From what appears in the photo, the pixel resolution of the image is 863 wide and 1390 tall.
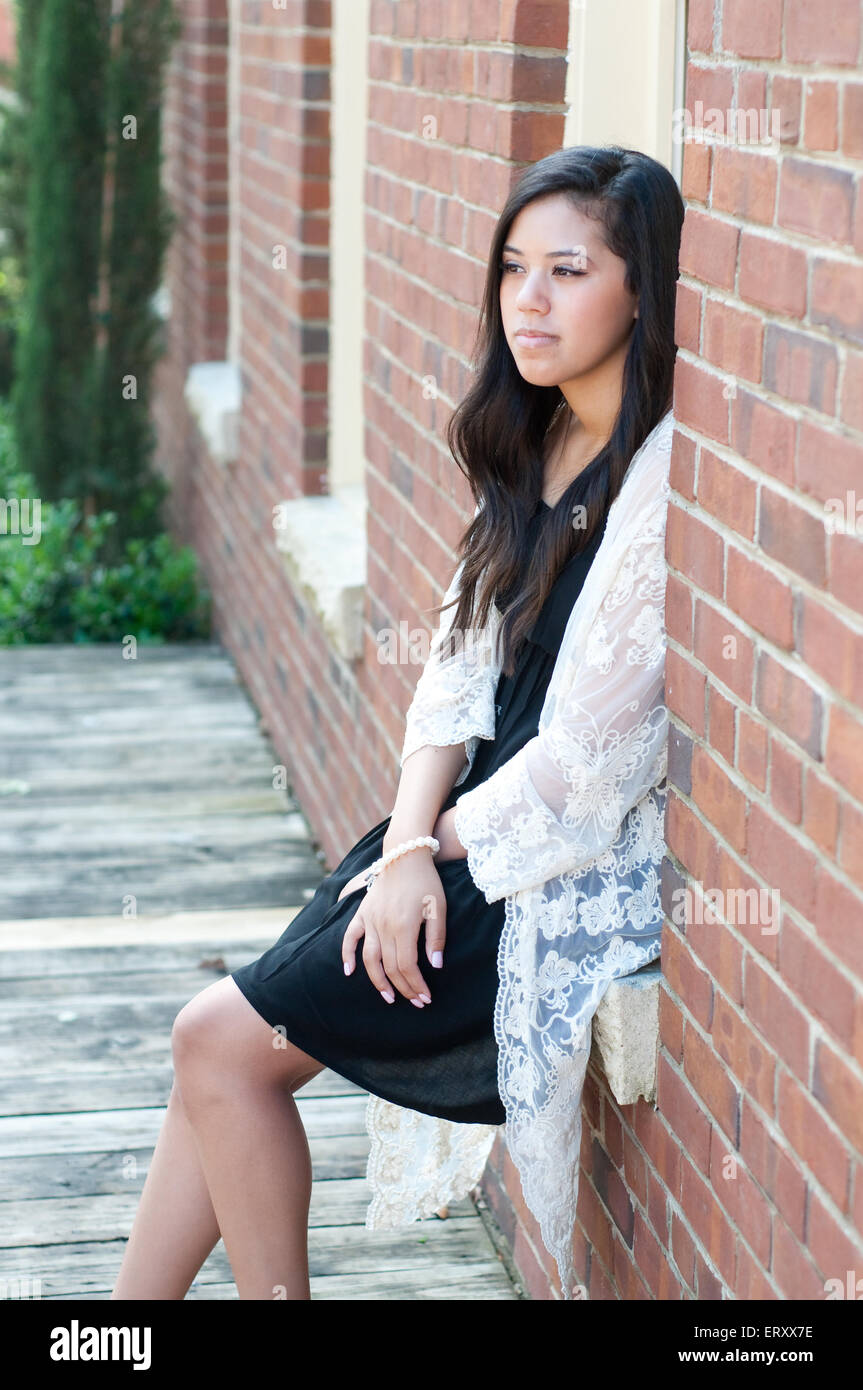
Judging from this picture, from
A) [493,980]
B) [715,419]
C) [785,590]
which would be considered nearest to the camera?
[785,590]

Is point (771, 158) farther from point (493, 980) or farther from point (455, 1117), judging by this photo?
point (455, 1117)

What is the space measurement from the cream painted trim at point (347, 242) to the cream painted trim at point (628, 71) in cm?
186

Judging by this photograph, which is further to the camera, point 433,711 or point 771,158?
point 433,711

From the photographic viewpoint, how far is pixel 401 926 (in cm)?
217

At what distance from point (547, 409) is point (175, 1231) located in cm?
125

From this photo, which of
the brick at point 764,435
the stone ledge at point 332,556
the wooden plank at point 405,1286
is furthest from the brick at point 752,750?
the stone ledge at point 332,556

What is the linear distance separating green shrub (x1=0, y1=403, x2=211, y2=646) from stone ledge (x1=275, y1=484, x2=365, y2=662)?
6.94ft

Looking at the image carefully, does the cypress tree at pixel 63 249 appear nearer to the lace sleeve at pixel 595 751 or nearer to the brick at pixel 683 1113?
the lace sleeve at pixel 595 751

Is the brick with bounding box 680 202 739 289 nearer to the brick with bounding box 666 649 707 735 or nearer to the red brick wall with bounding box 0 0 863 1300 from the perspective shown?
the red brick wall with bounding box 0 0 863 1300

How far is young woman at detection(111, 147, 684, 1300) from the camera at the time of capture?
2080 mm

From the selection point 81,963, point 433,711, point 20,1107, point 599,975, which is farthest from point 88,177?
point 599,975

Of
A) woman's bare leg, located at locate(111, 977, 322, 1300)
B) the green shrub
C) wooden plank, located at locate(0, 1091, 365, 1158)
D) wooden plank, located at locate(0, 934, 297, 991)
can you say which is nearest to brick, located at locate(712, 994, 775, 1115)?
woman's bare leg, located at locate(111, 977, 322, 1300)

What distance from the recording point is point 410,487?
3359 mm

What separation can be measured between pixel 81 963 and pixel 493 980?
6.49 ft
